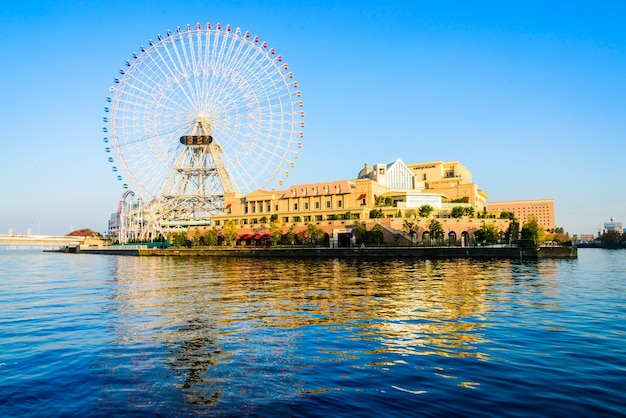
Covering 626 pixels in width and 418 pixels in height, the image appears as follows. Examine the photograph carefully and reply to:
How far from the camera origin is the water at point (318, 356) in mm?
11602

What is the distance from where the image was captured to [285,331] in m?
20.4

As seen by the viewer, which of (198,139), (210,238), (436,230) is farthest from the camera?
(210,238)

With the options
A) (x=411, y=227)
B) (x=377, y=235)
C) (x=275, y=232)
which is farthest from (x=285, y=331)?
(x=275, y=232)

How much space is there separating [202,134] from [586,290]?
104m

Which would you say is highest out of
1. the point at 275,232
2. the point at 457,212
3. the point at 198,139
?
the point at 198,139

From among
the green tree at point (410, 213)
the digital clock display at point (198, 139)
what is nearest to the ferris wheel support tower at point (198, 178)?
the digital clock display at point (198, 139)

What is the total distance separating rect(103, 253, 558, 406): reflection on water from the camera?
13844mm

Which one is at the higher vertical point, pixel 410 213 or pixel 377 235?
pixel 410 213

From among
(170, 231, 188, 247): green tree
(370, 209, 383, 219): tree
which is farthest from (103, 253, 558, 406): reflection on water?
(170, 231, 188, 247): green tree

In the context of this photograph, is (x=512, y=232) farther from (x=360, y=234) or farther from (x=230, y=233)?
(x=230, y=233)

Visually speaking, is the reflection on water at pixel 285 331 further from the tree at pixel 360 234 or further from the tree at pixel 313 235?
the tree at pixel 313 235

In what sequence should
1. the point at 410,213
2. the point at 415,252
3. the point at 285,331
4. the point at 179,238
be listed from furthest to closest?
the point at 179,238, the point at 410,213, the point at 415,252, the point at 285,331

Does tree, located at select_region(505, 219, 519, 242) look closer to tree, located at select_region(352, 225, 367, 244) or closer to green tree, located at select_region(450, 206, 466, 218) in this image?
green tree, located at select_region(450, 206, 466, 218)

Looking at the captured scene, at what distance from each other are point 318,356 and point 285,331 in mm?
4599
